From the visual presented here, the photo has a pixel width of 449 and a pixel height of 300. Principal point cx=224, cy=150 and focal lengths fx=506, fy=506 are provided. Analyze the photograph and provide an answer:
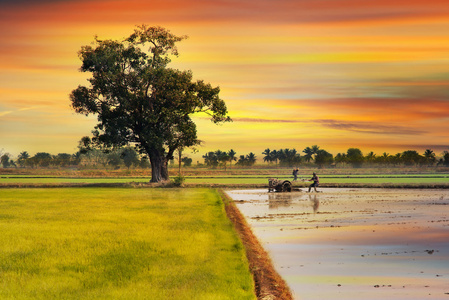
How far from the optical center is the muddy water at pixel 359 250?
39.4 feet

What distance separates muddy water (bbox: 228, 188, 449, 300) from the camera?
39.4 ft

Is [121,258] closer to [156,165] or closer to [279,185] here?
[279,185]

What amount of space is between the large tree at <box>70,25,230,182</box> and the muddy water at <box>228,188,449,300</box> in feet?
104

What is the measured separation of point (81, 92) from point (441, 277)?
54.5 metres

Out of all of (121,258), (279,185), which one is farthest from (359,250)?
(279,185)

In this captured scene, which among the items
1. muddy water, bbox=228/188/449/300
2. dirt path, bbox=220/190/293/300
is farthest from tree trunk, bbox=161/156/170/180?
dirt path, bbox=220/190/293/300

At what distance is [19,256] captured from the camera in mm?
15625

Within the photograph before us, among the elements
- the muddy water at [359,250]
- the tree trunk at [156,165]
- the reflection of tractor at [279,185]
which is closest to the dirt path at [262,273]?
the muddy water at [359,250]

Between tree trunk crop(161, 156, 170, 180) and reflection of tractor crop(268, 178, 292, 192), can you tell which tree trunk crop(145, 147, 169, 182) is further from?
reflection of tractor crop(268, 178, 292, 192)

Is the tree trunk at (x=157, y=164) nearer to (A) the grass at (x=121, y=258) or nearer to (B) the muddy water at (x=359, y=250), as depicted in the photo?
(B) the muddy water at (x=359, y=250)

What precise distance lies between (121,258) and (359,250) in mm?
7815

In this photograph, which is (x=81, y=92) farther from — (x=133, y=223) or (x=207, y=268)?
(x=207, y=268)

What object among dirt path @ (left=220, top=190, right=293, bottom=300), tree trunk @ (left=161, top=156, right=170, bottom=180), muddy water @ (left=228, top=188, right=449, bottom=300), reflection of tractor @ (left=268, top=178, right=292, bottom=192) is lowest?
dirt path @ (left=220, top=190, right=293, bottom=300)

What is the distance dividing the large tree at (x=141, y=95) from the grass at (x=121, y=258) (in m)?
34.7
